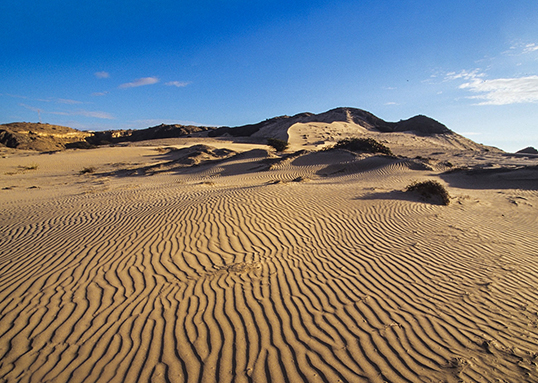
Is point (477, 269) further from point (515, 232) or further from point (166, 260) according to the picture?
point (166, 260)

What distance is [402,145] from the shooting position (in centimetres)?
3666

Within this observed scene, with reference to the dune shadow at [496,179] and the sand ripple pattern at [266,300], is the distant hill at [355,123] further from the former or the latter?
the sand ripple pattern at [266,300]

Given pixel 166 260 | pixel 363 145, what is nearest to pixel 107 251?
pixel 166 260

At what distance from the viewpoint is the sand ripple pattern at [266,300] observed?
8.78 ft

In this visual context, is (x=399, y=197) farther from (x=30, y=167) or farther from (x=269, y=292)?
(x=30, y=167)

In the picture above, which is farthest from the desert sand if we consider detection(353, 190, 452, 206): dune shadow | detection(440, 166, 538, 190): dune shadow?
detection(440, 166, 538, 190): dune shadow

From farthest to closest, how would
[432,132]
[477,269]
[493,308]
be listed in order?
1. [432,132]
2. [477,269]
3. [493,308]

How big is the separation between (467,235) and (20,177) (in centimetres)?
2342

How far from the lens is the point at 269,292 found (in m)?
3.89

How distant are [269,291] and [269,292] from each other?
2 centimetres

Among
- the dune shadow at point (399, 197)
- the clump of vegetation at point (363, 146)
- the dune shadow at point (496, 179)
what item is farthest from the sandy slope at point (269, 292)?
the clump of vegetation at point (363, 146)

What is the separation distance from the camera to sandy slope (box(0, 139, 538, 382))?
2.69 m

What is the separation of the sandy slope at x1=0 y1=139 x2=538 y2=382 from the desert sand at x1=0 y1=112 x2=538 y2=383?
2 cm

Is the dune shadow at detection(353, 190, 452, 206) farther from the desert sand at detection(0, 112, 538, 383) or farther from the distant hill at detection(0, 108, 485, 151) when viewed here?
the distant hill at detection(0, 108, 485, 151)
